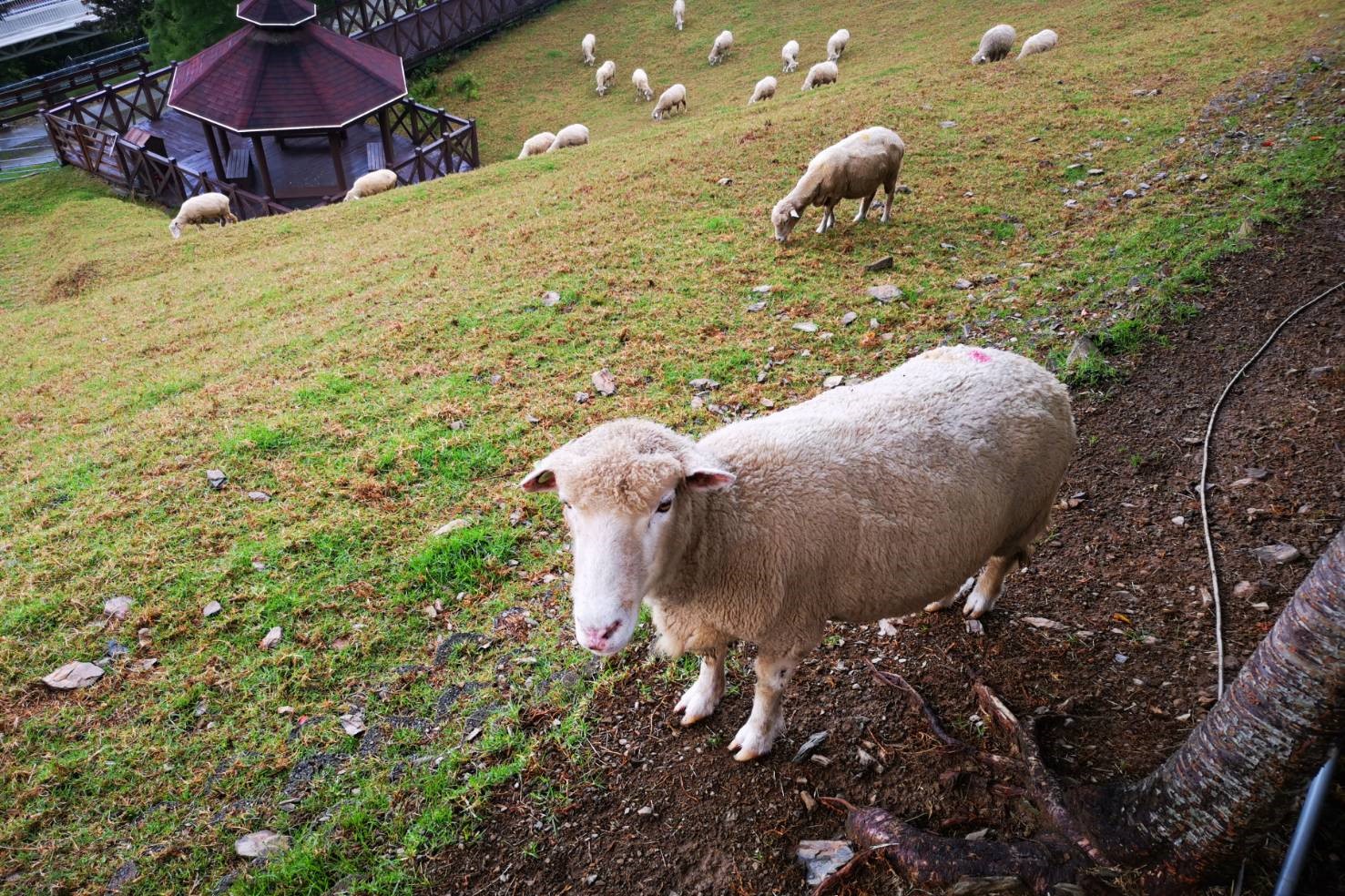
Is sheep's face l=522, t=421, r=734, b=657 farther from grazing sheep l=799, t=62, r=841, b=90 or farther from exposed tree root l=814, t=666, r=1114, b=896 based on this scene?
grazing sheep l=799, t=62, r=841, b=90

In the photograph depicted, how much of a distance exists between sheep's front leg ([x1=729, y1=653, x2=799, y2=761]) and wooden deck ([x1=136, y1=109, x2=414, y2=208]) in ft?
69.4

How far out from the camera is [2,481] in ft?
21.5

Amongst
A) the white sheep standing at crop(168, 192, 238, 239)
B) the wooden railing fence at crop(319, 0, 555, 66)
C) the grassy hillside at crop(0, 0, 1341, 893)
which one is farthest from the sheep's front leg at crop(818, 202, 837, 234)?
the wooden railing fence at crop(319, 0, 555, 66)

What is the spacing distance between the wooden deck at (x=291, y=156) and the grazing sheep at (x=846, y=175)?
16.0m

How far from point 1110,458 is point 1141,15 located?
62.1 feet

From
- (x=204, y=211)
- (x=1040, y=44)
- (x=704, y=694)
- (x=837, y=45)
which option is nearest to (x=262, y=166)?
(x=204, y=211)

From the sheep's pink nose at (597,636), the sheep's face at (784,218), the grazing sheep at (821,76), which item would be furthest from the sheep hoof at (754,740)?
the grazing sheep at (821,76)

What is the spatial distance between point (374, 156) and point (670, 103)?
31.8 feet

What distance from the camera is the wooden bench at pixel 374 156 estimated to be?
841 inches

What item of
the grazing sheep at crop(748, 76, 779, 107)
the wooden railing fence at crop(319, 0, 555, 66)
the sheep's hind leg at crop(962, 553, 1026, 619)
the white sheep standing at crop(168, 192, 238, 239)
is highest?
the wooden railing fence at crop(319, 0, 555, 66)

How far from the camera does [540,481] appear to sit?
3.04 m

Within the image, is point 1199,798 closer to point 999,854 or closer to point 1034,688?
point 999,854

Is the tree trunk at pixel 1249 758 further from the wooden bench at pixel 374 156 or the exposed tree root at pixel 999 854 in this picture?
the wooden bench at pixel 374 156

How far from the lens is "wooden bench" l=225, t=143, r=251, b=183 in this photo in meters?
20.8
